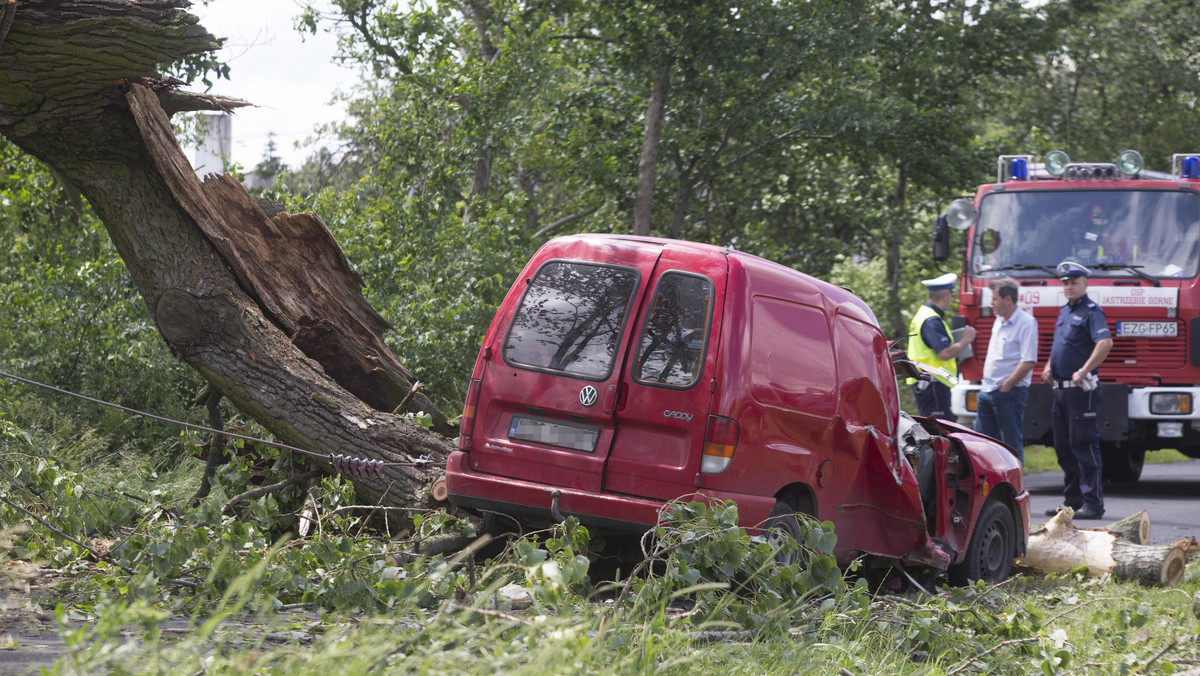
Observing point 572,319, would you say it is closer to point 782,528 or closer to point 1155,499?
point 782,528

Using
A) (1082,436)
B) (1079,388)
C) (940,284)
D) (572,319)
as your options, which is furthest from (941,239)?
(572,319)

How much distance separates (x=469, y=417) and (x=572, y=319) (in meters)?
0.72

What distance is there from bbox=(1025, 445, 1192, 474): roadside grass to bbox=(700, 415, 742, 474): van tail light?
9.76 m

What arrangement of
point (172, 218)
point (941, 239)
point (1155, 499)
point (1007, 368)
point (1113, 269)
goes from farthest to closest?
point (941, 239) → point (1155, 499) → point (1113, 269) → point (1007, 368) → point (172, 218)

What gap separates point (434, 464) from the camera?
6.28 meters

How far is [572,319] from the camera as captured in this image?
18.1 feet

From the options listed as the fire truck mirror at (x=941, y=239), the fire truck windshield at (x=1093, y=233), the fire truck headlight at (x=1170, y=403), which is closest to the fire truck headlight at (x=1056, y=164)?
the fire truck windshield at (x=1093, y=233)

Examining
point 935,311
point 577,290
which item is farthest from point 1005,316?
point 577,290

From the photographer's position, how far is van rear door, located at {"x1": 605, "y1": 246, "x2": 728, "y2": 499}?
5.18 m

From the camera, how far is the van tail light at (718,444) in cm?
513

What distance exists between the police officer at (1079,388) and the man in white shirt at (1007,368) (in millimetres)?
256

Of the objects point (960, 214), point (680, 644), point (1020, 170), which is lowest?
point (680, 644)

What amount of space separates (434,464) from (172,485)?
2.58 m

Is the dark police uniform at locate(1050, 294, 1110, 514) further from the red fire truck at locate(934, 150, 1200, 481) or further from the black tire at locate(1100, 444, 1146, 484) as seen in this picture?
the black tire at locate(1100, 444, 1146, 484)
